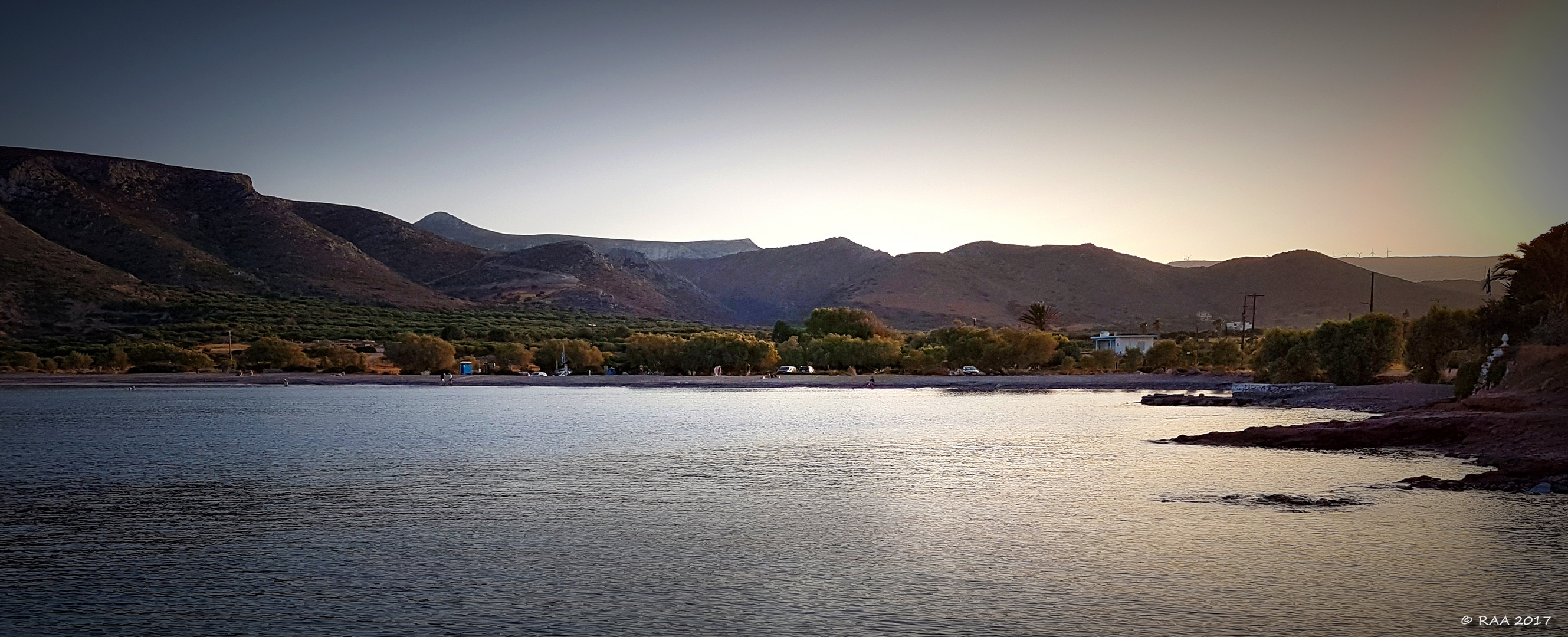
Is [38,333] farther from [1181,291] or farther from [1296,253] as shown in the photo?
[1296,253]

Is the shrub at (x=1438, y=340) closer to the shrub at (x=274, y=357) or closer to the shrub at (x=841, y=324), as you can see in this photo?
the shrub at (x=841, y=324)

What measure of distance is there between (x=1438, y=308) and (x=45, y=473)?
2427 inches

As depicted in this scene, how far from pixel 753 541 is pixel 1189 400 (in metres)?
48.5

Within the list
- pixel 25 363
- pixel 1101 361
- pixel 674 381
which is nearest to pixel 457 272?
pixel 25 363

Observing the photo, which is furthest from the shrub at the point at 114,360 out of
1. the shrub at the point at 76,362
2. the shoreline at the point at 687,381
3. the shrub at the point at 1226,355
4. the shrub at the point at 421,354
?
the shrub at the point at 1226,355

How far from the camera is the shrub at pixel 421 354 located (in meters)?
94.5

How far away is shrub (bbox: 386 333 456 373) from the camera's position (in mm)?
94463

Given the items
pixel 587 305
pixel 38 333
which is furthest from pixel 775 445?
pixel 587 305

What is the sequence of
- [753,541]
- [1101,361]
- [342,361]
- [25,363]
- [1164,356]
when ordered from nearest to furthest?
[753,541]
[25,363]
[1164,356]
[1101,361]
[342,361]

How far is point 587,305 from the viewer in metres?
150

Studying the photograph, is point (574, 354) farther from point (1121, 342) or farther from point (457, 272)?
point (457, 272)

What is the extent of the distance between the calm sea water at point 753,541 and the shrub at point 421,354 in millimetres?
56313

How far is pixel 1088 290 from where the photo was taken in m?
Answer: 174

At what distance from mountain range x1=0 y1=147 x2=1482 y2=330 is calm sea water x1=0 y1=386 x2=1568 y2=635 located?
77.1 m
